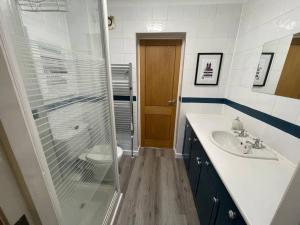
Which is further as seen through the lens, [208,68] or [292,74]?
[208,68]

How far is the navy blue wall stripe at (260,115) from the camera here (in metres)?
1.05

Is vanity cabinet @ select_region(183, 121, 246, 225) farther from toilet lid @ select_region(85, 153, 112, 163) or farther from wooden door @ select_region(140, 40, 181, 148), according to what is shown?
wooden door @ select_region(140, 40, 181, 148)

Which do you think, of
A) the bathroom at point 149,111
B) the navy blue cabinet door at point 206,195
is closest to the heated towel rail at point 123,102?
the bathroom at point 149,111

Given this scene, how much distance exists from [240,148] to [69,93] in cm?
151

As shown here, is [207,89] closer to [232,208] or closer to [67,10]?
[232,208]

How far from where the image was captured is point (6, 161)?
32cm

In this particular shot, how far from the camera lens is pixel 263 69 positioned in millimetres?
1386

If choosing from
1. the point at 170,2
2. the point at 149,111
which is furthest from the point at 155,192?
the point at 170,2

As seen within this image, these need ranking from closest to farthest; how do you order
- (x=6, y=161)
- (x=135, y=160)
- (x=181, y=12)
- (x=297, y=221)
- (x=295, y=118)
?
(x=6, y=161), (x=297, y=221), (x=295, y=118), (x=181, y=12), (x=135, y=160)

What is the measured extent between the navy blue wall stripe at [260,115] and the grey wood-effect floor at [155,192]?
43.1 inches

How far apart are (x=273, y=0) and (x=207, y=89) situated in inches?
43.7

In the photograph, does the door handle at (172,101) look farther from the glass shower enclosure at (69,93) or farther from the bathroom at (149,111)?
the glass shower enclosure at (69,93)

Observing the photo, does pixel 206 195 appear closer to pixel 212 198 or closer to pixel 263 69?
pixel 212 198

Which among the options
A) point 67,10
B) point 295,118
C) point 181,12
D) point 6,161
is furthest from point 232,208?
point 181,12
